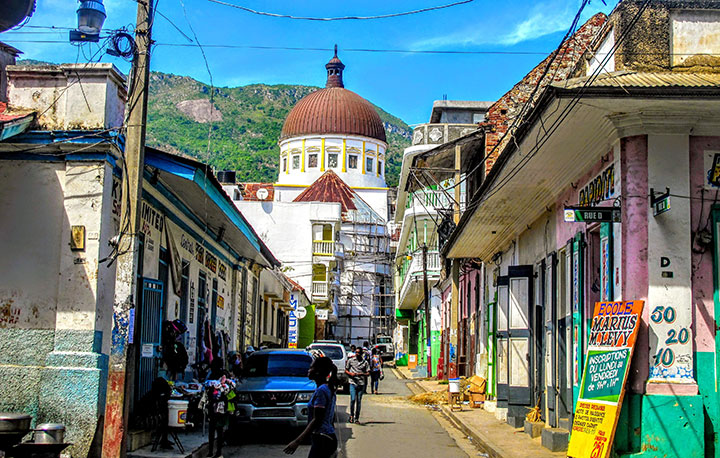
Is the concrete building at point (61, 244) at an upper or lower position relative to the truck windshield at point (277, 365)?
upper

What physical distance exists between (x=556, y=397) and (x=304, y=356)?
17.1 feet

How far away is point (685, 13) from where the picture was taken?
449 inches

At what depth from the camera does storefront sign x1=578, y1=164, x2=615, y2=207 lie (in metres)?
11.0

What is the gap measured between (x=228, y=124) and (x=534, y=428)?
157590mm

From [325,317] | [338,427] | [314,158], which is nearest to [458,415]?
[338,427]

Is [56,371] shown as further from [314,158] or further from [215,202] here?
[314,158]

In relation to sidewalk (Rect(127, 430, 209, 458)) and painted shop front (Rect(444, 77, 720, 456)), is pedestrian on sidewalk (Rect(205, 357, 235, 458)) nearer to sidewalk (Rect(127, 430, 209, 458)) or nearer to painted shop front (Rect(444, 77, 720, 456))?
sidewalk (Rect(127, 430, 209, 458))

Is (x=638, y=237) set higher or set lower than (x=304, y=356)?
higher

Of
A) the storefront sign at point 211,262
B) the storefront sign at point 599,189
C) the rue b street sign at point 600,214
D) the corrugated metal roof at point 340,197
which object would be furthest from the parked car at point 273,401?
the corrugated metal roof at point 340,197

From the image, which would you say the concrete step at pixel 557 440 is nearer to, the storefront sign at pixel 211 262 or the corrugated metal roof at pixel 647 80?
the corrugated metal roof at pixel 647 80

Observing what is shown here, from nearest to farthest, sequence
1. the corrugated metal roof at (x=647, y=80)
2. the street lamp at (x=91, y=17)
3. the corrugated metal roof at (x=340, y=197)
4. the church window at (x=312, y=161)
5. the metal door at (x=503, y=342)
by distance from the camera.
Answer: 1. the corrugated metal roof at (x=647, y=80)
2. the street lamp at (x=91, y=17)
3. the metal door at (x=503, y=342)
4. the corrugated metal roof at (x=340, y=197)
5. the church window at (x=312, y=161)

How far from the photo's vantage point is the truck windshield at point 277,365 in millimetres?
16750

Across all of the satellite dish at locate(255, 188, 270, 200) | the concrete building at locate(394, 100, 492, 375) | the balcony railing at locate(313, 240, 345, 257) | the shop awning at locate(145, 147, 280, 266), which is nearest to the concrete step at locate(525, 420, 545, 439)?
the shop awning at locate(145, 147, 280, 266)

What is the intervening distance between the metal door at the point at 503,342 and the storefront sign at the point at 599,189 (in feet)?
18.4
